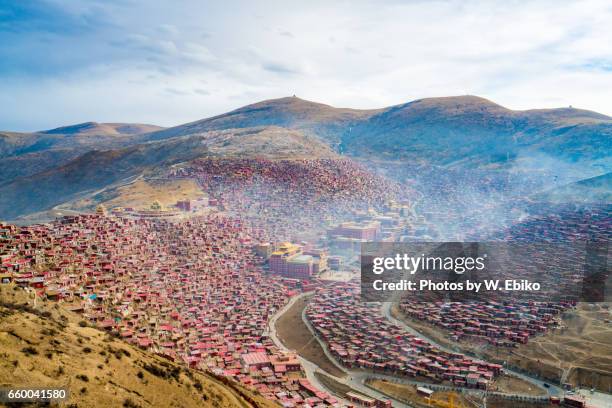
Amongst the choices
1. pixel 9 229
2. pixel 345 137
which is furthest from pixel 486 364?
pixel 345 137

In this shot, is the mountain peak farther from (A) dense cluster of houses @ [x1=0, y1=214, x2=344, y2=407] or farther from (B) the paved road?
(B) the paved road

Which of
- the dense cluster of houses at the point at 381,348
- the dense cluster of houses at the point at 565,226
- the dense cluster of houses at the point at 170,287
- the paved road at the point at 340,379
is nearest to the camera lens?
the paved road at the point at 340,379

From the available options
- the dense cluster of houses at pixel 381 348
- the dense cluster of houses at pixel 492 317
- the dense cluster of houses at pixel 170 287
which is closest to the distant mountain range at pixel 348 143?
the dense cluster of houses at pixel 170 287

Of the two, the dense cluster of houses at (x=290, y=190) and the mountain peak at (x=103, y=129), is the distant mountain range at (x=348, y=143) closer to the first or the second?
the dense cluster of houses at (x=290, y=190)

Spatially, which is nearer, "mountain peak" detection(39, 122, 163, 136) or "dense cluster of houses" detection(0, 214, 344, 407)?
"dense cluster of houses" detection(0, 214, 344, 407)

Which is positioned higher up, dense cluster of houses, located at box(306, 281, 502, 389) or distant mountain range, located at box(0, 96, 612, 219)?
distant mountain range, located at box(0, 96, 612, 219)

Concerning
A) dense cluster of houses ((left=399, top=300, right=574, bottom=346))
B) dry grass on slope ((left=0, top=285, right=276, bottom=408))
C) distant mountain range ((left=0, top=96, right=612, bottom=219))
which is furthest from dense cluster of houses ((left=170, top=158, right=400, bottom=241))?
dry grass on slope ((left=0, top=285, right=276, bottom=408))

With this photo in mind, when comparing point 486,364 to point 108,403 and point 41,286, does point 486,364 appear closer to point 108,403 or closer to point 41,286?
point 108,403
